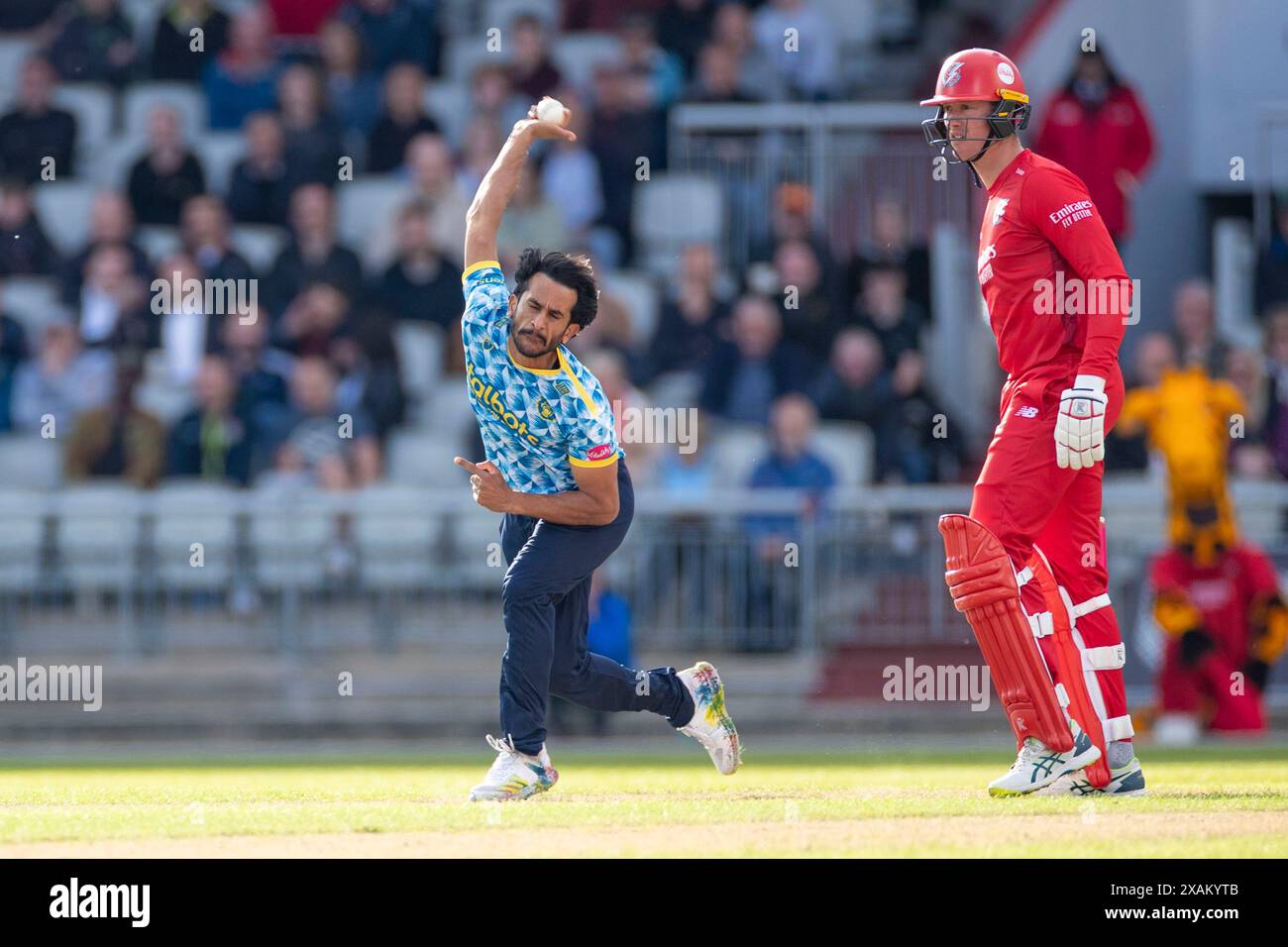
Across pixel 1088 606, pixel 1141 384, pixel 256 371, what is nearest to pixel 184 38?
pixel 256 371

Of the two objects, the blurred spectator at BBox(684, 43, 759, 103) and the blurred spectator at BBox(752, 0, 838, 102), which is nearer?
the blurred spectator at BBox(684, 43, 759, 103)

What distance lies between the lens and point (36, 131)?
17141mm

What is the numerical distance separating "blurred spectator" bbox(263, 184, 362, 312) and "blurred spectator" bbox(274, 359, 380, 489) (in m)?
0.86

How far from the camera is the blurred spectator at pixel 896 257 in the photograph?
15109mm

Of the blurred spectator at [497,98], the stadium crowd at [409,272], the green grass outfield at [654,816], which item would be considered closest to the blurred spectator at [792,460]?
the stadium crowd at [409,272]

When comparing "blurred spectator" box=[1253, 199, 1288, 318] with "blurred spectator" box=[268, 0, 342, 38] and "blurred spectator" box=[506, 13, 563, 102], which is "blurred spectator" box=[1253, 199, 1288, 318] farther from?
"blurred spectator" box=[268, 0, 342, 38]

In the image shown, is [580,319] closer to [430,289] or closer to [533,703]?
[533,703]

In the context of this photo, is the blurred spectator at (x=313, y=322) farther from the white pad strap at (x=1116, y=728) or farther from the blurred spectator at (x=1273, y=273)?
the white pad strap at (x=1116, y=728)

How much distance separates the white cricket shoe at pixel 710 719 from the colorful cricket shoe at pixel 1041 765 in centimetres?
116

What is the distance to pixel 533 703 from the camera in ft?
24.2

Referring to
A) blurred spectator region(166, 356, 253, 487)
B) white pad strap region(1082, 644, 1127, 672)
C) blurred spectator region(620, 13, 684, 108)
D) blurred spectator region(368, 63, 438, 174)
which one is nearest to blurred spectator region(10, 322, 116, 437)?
blurred spectator region(166, 356, 253, 487)

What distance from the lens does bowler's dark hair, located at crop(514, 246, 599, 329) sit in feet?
23.8

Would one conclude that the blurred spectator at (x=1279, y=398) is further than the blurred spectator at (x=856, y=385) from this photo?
No
